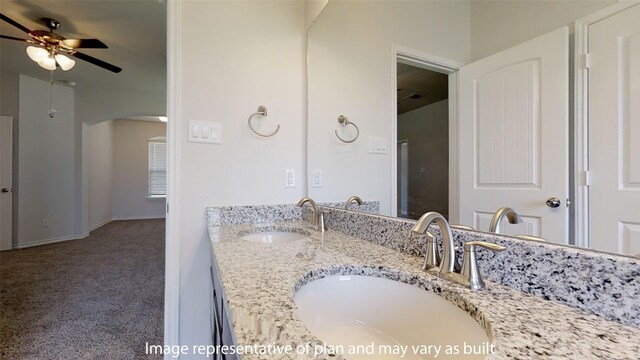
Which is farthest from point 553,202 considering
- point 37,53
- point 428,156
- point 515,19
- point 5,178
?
point 5,178

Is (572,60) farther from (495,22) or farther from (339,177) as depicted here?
(339,177)

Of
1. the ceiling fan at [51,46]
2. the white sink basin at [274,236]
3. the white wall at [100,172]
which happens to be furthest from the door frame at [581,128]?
the white wall at [100,172]

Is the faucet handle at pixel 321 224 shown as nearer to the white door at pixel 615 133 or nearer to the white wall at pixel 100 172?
the white door at pixel 615 133

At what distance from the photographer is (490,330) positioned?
0.42 meters

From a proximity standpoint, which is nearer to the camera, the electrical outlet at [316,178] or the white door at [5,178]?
the electrical outlet at [316,178]

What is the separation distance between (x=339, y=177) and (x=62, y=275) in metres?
3.12

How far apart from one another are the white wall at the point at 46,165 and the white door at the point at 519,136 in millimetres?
5346

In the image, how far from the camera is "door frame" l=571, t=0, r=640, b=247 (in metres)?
0.54

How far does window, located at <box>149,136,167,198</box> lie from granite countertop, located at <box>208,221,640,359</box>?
6718mm

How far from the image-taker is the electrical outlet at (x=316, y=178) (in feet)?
5.09

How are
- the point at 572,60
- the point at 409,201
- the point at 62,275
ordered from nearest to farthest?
the point at 572,60 → the point at 409,201 → the point at 62,275

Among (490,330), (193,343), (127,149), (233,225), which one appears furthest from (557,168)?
(127,149)

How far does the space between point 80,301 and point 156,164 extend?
504 cm

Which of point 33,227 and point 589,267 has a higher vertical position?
point 589,267
